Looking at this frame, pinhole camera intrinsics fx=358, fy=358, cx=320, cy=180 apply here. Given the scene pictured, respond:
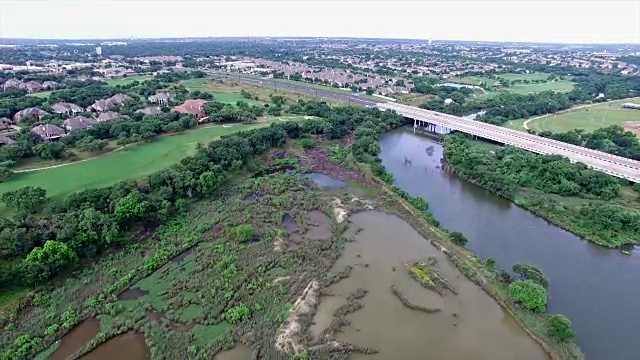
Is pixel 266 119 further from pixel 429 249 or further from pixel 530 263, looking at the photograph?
pixel 530 263

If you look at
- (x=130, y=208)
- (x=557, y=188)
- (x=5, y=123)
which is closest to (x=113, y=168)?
(x=130, y=208)

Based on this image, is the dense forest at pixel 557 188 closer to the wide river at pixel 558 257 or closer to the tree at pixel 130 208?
the wide river at pixel 558 257

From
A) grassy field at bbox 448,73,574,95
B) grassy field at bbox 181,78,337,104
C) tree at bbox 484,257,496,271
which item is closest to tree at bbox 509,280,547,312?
tree at bbox 484,257,496,271

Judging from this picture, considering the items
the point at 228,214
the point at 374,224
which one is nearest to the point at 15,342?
the point at 228,214

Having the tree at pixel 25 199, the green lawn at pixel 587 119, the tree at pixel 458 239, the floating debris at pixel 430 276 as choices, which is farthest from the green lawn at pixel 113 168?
the green lawn at pixel 587 119

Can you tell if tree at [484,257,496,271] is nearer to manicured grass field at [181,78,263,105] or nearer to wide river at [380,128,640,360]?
wide river at [380,128,640,360]

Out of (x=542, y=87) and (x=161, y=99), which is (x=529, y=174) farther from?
(x=542, y=87)

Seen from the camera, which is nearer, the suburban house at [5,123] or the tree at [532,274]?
the tree at [532,274]
